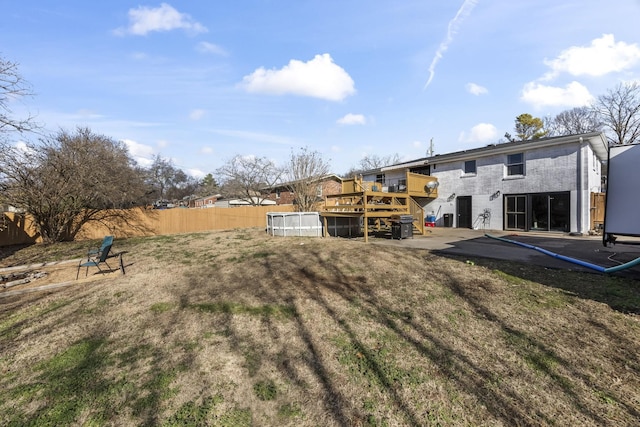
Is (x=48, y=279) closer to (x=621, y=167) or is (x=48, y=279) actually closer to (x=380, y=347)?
(x=380, y=347)

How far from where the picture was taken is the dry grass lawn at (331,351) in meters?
2.52

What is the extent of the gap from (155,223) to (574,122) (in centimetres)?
4708

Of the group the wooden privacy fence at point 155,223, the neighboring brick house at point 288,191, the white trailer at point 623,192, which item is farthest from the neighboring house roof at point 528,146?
the neighboring brick house at point 288,191

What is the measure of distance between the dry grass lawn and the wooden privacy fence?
13.8m

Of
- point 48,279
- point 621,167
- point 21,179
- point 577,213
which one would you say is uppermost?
point 21,179

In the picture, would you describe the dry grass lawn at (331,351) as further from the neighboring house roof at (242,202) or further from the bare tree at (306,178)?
the neighboring house roof at (242,202)

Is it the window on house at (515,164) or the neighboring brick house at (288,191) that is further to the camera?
the neighboring brick house at (288,191)

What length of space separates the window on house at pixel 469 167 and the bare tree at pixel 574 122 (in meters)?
25.7

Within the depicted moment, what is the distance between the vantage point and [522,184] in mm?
15445

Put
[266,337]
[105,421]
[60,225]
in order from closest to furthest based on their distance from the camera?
[105,421]
[266,337]
[60,225]

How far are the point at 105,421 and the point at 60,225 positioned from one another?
60.1 ft

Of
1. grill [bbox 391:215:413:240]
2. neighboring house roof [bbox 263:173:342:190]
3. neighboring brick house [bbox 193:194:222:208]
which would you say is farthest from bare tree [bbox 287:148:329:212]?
neighboring brick house [bbox 193:194:222:208]

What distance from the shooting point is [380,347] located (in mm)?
3545

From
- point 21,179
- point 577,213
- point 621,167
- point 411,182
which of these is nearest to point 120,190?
point 21,179
